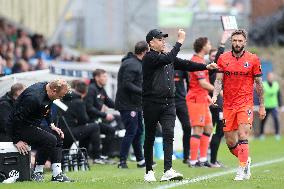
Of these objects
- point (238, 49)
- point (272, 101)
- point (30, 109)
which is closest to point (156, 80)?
point (238, 49)

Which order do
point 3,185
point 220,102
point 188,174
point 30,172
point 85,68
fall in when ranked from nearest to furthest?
point 3,185
point 30,172
point 188,174
point 220,102
point 85,68

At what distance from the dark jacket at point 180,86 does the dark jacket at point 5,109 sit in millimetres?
3201

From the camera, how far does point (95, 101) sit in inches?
746

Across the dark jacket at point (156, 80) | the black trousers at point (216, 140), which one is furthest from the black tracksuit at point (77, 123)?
the dark jacket at point (156, 80)

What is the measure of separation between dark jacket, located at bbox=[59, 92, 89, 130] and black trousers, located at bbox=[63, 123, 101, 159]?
0.34 ft

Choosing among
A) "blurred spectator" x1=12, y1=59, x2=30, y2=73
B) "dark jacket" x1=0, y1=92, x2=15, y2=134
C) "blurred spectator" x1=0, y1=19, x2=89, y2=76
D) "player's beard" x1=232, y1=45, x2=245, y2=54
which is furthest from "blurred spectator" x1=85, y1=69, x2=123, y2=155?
"player's beard" x1=232, y1=45, x2=245, y2=54

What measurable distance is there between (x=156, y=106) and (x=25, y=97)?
1743mm

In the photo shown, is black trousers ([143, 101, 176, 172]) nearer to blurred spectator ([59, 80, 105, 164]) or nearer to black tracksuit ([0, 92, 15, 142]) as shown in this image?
black tracksuit ([0, 92, 15, 142])

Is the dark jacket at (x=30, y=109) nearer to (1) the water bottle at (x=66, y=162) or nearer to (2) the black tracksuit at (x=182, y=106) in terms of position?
(1) the water bottle at (x=66, y=162)

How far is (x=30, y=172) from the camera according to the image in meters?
14.3

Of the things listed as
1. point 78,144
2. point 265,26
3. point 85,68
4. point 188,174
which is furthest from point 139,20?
point 188,174

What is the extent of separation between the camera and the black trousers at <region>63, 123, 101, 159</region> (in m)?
18.1

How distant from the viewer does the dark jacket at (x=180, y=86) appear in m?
17.8

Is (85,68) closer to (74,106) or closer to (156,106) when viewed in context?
(74,106)
